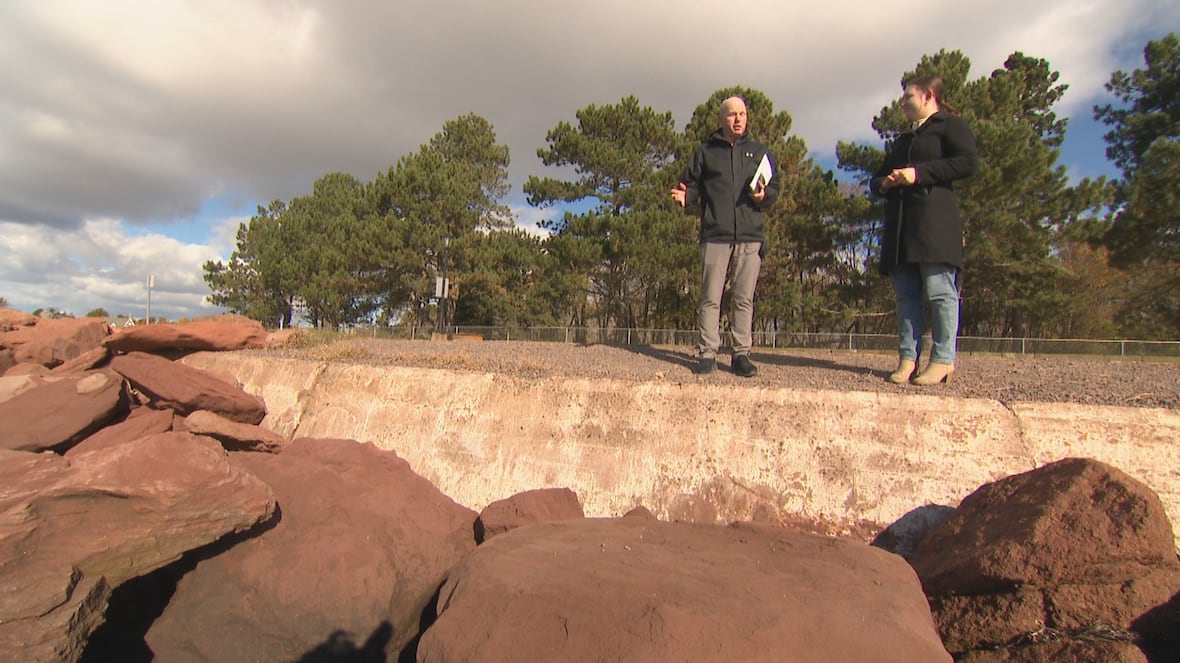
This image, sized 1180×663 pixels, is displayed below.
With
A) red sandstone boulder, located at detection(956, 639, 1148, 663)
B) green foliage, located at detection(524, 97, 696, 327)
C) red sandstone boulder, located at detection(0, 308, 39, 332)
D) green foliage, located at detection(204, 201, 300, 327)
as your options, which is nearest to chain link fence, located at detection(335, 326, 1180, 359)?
green foliage, located at detection(524, 97, 696, 327)

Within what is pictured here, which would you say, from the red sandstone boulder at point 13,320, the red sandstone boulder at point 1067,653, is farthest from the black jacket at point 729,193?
the red sandstone boulder at point 13,320

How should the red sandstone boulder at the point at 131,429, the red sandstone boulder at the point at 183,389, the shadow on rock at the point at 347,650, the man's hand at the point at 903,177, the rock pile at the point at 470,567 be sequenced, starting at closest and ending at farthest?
the rock pile at the point at 470,567 → the shadow on rock at the point at 347,650 → the man's hand at the point at 903,177 → the red sandstone boulder at the point at 131,429 → the red sandstone boulder at the point at 183,389

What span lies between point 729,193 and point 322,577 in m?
4.39

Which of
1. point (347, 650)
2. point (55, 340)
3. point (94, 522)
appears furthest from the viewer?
point (55, 340)

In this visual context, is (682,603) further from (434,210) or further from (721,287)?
(434,210)

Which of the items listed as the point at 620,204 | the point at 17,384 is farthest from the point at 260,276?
the point at 17,384

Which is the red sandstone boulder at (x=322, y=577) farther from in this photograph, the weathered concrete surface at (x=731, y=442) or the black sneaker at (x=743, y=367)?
the black sneaker at (x=743, y=367)

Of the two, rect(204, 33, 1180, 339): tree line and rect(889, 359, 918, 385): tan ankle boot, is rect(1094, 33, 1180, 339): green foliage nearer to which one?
rect(204, 33, 1180, 339): tree line

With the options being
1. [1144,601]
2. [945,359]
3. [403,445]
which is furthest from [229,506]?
[945,359]

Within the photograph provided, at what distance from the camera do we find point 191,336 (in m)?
7.59

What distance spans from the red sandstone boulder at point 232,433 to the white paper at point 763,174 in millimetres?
4728

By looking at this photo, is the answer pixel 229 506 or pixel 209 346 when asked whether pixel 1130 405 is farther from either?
pixel 209 346

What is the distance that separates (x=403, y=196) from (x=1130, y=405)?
1237 inches

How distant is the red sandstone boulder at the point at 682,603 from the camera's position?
2281mm
